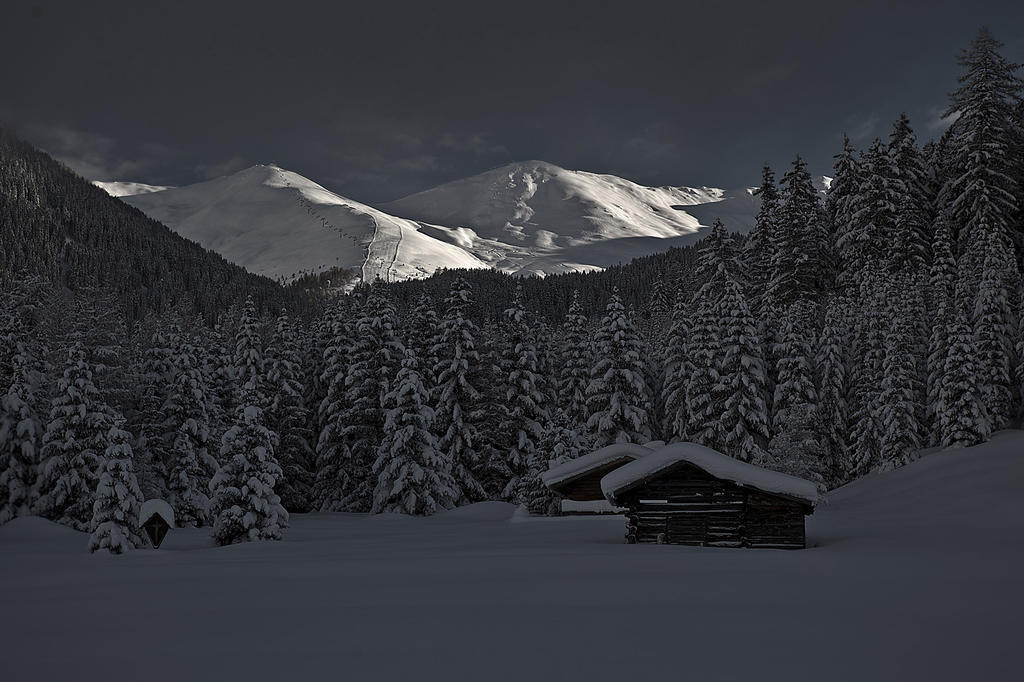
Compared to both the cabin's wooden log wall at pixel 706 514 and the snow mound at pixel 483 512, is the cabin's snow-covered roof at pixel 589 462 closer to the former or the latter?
the cabin's wooden log wall at pixel 706 514

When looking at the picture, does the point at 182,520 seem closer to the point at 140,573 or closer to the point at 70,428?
the point at 70,428

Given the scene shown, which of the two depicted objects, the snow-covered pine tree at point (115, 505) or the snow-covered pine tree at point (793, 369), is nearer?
the snow-covered pine tree at point (115, 505)

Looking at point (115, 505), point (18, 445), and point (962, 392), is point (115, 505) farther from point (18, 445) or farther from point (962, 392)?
point (962, 392)

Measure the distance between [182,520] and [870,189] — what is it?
5384 cm

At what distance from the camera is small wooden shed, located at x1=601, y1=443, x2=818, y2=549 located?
1970cm

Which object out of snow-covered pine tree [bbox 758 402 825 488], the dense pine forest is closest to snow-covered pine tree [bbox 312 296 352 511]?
the dense pine forest

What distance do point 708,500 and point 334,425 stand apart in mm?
31728

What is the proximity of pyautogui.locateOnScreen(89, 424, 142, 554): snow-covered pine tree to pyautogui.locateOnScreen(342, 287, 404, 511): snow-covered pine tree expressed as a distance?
65.0ft

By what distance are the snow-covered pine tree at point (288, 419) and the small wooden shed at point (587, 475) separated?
76.0 feet

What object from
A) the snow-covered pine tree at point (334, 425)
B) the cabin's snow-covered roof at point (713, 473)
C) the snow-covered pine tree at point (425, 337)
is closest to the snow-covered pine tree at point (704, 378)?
the snow-covered pine tree at point (425, 337)

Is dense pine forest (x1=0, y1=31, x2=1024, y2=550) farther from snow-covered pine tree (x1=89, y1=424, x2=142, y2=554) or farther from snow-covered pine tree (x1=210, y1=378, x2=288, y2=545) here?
snow-covered pine tree (x1=89, y1=424, x2=142, y2=554)

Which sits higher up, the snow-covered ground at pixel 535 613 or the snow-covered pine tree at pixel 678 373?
the snow-covered pine tree at pixel 678 373

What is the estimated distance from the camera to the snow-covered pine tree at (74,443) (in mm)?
33688

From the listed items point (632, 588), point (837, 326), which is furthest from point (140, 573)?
point (837, 326)
